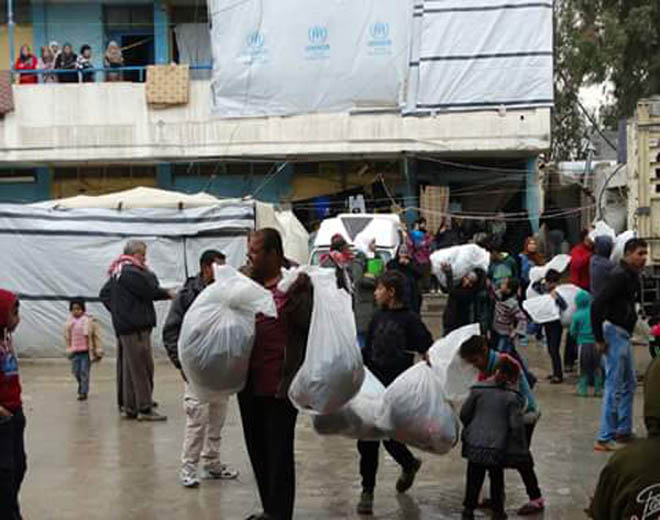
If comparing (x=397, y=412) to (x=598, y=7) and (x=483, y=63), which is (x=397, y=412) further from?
(x=598, y=7)

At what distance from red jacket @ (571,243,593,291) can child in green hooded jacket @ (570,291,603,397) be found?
2.22ft

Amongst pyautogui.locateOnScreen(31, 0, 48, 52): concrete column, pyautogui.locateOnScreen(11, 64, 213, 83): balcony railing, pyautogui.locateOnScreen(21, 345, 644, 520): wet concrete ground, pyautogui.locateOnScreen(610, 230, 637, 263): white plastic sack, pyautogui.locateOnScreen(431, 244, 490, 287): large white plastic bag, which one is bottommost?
pyautogui.locateOnScreen(21, 345, 644, 520): wet concrete ground

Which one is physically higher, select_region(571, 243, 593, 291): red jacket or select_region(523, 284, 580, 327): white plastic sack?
select_region(571, 243, 593, 291): red jacket

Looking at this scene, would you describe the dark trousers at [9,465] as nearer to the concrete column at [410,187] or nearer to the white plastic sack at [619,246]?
the white plastic sack at [619,246]

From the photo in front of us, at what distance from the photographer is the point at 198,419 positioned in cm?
816

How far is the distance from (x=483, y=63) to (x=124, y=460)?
17.2 m

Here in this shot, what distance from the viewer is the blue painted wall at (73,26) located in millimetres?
27125

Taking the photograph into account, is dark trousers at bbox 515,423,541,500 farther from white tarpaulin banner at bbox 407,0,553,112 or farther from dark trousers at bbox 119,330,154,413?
white tarpaulin banner at bbox 407,0,553,112

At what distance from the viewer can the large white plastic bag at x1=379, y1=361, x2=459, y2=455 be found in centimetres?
706

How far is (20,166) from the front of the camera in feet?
86.4

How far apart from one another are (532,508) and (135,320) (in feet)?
16.5

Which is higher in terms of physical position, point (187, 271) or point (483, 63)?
point (483, 63)

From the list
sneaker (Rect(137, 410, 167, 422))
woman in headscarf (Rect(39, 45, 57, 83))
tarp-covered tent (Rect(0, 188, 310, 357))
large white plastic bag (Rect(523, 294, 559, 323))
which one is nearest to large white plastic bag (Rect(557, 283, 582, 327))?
large white plastic bag (Rect(523, 294, 559, 323))

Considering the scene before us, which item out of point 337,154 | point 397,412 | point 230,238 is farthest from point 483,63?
point 397,412
